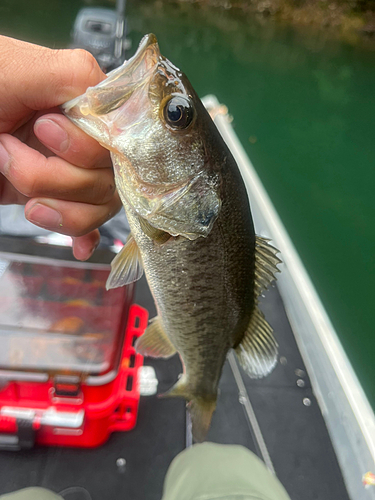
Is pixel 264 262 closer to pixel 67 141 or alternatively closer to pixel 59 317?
pixel 67 141

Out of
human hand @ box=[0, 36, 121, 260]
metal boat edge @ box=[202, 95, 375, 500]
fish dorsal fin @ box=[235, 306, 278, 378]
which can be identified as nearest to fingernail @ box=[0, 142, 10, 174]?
human hand @ box=[0, 36, 121, 260]

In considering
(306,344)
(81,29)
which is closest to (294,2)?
(81,29)

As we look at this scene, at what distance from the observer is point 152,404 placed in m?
1.88

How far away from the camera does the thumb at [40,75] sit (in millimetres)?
719

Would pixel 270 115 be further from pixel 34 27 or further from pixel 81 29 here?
pixel 34 27

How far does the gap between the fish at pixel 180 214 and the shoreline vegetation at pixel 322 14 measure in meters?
23.1

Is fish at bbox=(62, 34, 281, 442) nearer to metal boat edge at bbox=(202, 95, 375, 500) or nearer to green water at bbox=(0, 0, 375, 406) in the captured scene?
metal boat edge at bbox=(202, 95, 375, 500)

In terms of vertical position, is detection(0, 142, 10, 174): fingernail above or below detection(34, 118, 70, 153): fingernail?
below

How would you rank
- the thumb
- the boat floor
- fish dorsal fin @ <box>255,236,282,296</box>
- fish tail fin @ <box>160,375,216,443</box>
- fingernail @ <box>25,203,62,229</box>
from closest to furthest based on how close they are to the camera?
→ the thumb, fingernail @ <box>25,203,62,229</box>, fish dorsal fin @ <box>255,236,282,296</box>, fish tail fin @ <box>160,375,216,443</box>, the boat floor

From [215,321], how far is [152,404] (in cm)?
101

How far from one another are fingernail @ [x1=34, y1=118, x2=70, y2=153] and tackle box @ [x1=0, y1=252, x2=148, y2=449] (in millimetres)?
982

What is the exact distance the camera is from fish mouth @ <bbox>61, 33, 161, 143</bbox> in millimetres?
728

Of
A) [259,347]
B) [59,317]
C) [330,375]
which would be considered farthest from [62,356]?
[330,375]

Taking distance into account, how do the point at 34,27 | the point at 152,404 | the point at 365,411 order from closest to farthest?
the point at 365,411
the point at 152,404
the point at 34,27
